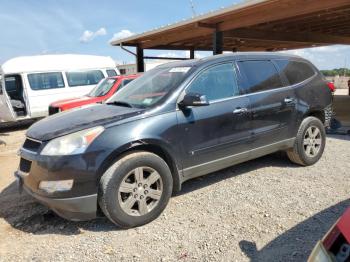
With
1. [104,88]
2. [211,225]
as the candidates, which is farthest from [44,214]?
[104,88]

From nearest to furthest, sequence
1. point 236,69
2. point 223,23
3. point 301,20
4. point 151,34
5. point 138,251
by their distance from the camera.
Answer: point 138,251 → point 236,69 → point 223,23 → point 301,20 → point 151,34

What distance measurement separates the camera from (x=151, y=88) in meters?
4.20

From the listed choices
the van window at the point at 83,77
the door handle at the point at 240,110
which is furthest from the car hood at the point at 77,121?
the van window at the point at 83,77

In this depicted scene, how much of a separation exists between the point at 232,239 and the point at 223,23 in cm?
904

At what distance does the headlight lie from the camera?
123 inches

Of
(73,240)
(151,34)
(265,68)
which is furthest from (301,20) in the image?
(73,240)

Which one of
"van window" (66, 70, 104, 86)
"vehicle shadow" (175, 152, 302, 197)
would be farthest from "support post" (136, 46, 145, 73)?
"vehicle shadow" (175, 152, 302, 197)

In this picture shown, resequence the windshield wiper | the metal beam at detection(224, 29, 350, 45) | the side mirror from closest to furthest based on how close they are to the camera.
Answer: the side mirror → the windshield wiper → the metal beam at detection(224, 29, 350, 45)

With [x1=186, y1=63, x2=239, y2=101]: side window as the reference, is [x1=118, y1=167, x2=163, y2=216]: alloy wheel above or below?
below

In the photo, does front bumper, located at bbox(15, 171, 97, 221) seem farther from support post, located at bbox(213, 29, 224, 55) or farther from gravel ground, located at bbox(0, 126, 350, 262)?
support post, located at bbox(213, 29, 224, 55)

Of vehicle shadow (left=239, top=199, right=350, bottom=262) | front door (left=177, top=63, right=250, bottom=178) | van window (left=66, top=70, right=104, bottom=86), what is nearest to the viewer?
vehicle shadow (left=239, top=199, right=350, bottom=262)

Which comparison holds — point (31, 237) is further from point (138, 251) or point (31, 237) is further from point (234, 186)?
point (234, 186)

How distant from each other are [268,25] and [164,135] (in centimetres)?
1007

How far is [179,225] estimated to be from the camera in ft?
11.4
